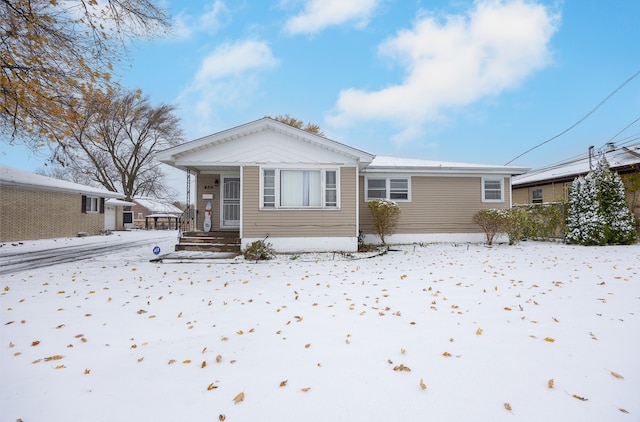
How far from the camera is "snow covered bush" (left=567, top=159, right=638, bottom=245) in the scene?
1286 centimetres

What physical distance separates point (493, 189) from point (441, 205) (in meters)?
2.60

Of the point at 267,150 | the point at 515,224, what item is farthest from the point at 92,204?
the point at 515,224

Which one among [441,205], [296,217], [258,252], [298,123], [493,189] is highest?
[298,123]

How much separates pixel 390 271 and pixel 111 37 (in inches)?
349

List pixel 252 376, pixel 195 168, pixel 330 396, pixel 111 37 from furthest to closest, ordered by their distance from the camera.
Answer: pixel 195 168 → pixel 111 37 → pixel 252 376 → pixel 330 396

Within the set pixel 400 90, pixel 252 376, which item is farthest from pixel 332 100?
pixel 252 376

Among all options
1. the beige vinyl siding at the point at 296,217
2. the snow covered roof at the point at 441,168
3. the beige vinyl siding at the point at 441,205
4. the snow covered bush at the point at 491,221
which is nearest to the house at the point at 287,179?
the beige vinyl siding at the point at 296,217

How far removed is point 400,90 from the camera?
27.9 meters

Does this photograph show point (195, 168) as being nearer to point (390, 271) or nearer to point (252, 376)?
point (390, 271)

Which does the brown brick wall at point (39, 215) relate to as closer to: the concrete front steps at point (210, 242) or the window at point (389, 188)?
the concrete front steps at point (210, 242)

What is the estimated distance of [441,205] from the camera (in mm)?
14070

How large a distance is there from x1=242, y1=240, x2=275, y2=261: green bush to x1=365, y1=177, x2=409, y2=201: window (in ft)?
18.6

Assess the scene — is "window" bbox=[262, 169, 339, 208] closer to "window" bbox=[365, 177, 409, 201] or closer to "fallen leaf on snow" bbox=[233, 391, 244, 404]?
"window" bbox=[365, 177, 409, 201]

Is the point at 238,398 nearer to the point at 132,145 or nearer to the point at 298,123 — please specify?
the point at 298,123
